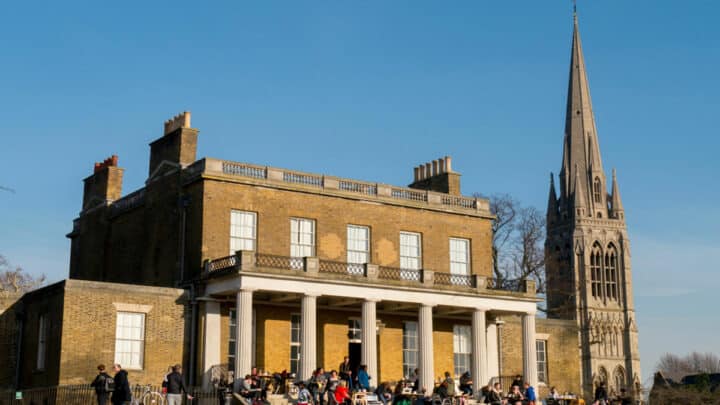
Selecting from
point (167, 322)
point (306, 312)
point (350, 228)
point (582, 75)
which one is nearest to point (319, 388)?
point (306, 312)

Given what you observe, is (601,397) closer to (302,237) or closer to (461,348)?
(461,348)

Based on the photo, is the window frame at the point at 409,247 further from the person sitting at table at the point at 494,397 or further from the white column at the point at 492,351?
the person sitting at table at the point at 494,397

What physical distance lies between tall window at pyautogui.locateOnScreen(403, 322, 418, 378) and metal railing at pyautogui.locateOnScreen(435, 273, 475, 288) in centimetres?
207

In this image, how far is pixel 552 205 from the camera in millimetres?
129750

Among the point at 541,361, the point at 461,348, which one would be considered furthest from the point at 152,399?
the point at 541,361

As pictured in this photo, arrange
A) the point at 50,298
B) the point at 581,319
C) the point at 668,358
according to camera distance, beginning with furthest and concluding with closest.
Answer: the point at 668,358 < the point at 581,319 < the point at 50,298

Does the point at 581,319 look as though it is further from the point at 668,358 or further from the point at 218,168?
the point at 218,168

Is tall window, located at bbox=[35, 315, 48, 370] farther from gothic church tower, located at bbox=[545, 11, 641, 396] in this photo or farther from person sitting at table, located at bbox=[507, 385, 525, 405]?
gothic church tower, located at bbox=[545, 11, 641, 396]

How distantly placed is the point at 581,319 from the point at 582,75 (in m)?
31.3

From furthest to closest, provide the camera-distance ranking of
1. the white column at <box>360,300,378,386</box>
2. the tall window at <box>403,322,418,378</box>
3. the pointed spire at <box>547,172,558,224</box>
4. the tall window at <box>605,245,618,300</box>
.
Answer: the pointed spire at <box>547,172,558,224</box>
the tall window at <box>605,245,618,300</box>
the tall window at <box>403,322,418,378</box>
the white column at <box>360,300,378,386</box>

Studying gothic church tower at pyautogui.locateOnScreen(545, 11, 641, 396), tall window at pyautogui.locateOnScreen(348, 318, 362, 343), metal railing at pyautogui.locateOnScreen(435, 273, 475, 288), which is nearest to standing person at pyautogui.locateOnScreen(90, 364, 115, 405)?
tall window at pyautogui.locateOnScreen(348, 318, 362, 343)

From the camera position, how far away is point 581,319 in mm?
119938

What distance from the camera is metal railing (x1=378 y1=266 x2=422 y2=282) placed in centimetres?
3603

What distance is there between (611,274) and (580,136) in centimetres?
1822
